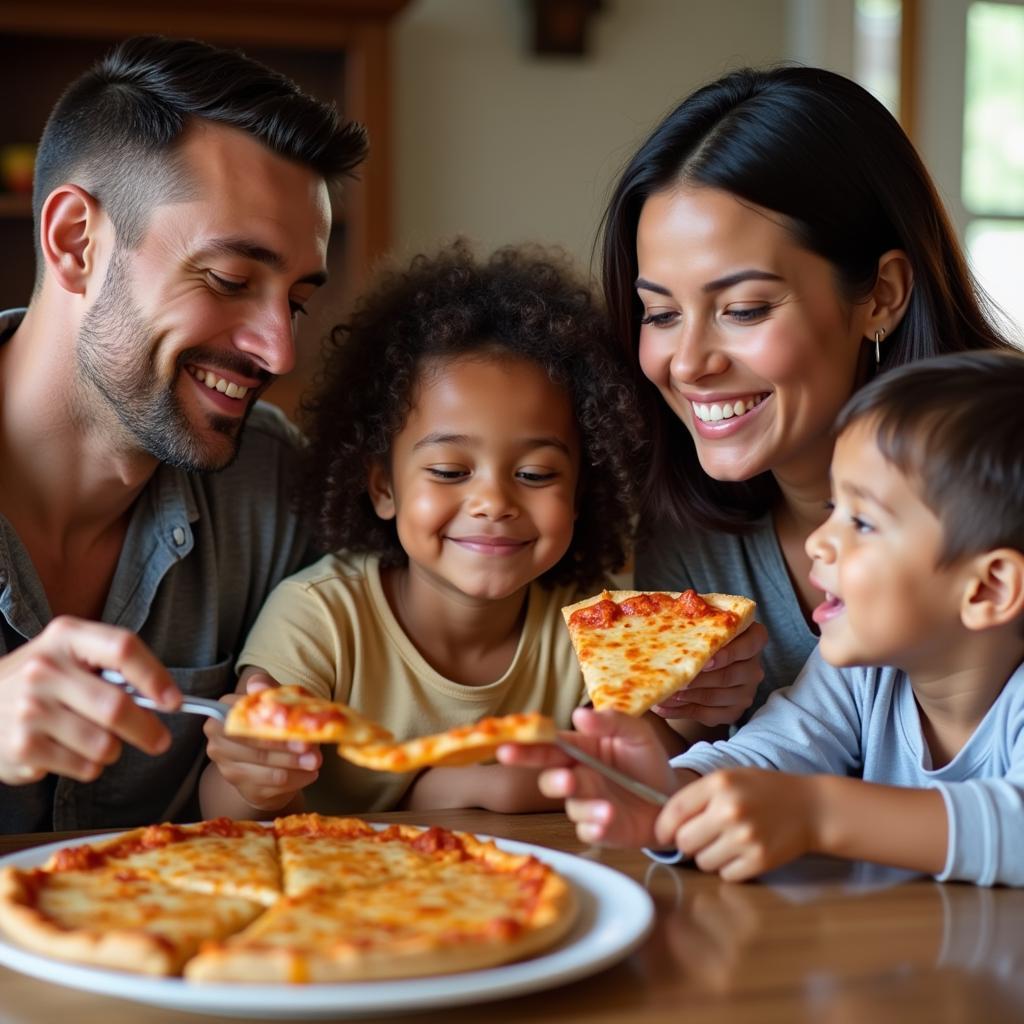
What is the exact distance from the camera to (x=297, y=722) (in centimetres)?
150

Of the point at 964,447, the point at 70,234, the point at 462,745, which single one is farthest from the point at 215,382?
the point at 964,447

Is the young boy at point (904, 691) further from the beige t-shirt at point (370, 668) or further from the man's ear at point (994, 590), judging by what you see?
the beige t-shirt at point (370, 668)

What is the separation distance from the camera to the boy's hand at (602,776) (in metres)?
1.56

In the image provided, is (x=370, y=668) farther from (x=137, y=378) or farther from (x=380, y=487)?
(x=137, y=378)

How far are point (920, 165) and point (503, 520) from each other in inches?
37.1

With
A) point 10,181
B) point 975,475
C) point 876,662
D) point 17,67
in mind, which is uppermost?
point 17,67

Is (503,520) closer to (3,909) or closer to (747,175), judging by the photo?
(747,175)

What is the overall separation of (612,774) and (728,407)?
3.07 ft

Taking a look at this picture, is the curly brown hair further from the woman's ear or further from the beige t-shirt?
the woman's ear

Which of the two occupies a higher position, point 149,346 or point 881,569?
point 149,346

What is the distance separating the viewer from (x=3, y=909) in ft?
4.36

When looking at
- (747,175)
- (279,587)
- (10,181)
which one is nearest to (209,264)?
(279,587)

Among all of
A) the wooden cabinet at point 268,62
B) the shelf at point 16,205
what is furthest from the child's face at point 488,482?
the shelf at point 16,205

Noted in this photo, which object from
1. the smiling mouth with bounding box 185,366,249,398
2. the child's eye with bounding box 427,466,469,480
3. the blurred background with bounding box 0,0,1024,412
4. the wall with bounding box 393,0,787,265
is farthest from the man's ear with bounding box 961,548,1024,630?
the wall with bounding box 393,0,787,265
